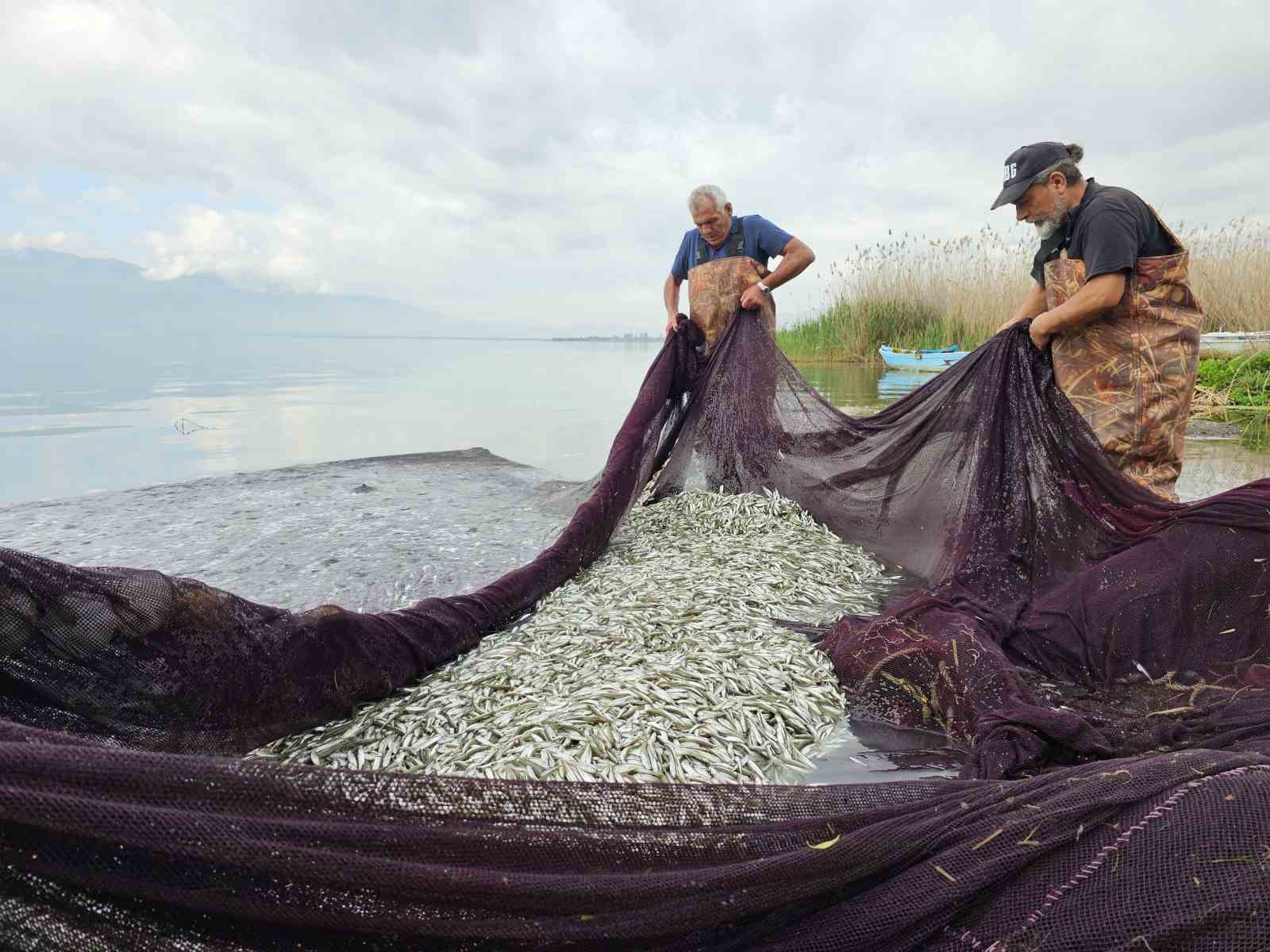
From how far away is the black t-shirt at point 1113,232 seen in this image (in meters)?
3.83

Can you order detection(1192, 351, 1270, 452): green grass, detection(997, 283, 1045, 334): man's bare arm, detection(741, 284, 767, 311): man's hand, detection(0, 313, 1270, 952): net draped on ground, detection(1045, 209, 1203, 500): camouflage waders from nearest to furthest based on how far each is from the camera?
1. detection(0, 313, 1270, 952): net draped on ground
2. detection(1045, 209, 1203, 500): camouflage waders
3. detection(997, 283, 1045, 334): man's bare arm
4. detection(741, 284, 767, 311): man's hand
5. detection(1192, 351, 1270, 452): green grass

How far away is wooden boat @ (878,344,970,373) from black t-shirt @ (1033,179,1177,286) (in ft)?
40.6

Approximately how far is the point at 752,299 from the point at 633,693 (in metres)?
3.71

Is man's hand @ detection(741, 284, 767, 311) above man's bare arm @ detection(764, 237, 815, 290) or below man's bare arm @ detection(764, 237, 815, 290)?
below

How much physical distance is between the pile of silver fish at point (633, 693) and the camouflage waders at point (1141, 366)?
5.01 feet

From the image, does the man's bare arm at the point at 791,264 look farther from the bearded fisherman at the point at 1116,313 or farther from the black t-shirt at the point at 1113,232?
the black t-shirt at the point at 1113,232

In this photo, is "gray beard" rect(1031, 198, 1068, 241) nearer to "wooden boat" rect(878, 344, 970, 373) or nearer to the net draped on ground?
the net draped on ground

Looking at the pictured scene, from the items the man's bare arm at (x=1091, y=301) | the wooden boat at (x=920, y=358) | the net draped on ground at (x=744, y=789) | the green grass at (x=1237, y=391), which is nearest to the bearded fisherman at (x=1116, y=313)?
the man's bare arm at (x=1091, y=301)

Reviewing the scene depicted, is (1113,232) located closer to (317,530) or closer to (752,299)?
(752,299)

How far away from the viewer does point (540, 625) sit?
12.3 ft

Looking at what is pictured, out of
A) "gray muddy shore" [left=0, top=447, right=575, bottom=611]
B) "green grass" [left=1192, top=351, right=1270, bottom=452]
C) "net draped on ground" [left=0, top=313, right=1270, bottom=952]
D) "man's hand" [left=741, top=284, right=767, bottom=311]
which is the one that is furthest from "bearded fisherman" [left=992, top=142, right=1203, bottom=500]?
"green grass" [left=1192, top=351, right=1270, bottom=452]

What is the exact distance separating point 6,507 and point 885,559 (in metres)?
7.78

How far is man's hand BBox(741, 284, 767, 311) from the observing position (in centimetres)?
580

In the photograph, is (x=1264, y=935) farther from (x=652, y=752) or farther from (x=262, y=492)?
(x=262, y=492)
